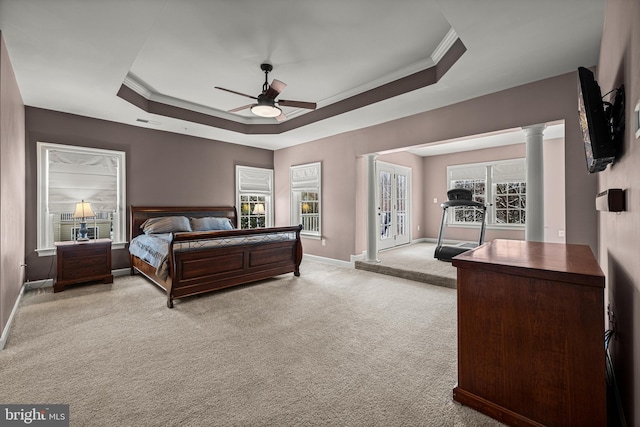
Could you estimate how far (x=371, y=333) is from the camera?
2.74 meters

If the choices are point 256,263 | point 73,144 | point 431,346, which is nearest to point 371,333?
point 431,346

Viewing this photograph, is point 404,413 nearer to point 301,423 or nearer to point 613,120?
point 301,423

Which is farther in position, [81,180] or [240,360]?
[81,180]

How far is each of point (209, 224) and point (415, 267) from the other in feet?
13.0

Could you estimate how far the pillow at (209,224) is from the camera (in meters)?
5.47

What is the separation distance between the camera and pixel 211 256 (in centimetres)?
387

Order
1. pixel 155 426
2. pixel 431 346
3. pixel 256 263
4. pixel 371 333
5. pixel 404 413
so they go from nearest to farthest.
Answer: pixel 155 426
pixel 404 413
pixel 431 346
pixel 371 333
pixel 256 263

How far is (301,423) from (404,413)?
61 centimetres

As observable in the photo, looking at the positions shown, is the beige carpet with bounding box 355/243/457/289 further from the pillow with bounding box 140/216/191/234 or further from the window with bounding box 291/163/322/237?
the pillow with bounding box 140/216/191/234

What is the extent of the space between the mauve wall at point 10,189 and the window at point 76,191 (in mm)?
346

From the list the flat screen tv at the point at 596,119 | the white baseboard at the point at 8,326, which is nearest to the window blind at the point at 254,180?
the white baseboard at the point at 8,326

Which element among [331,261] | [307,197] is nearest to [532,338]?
[331,261]

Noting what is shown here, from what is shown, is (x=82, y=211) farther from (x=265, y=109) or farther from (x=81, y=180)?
(x=265, y=109)

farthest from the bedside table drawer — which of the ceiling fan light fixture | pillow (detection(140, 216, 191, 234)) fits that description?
the ceiling fan light fixture
